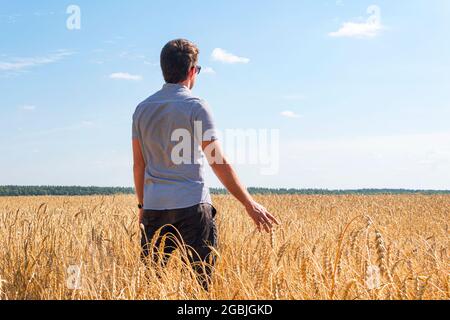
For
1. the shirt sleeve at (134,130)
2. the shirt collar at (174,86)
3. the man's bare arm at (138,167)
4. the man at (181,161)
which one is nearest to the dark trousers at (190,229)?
the man at (181,161)

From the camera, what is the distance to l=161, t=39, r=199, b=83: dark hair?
2834 millimetres

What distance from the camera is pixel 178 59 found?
2865mm

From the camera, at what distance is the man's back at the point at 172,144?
2.73 m

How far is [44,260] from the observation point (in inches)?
153

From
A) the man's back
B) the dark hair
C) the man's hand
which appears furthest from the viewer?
the dark hair

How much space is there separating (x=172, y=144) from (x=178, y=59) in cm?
50

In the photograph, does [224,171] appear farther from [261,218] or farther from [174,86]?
[174,86]

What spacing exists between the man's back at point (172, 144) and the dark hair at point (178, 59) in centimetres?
7

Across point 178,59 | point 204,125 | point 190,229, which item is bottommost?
point 190,229

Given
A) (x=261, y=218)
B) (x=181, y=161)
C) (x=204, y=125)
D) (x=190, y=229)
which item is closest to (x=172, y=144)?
(x=181, y=161)

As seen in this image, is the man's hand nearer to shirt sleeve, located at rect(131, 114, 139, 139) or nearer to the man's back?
the man's back

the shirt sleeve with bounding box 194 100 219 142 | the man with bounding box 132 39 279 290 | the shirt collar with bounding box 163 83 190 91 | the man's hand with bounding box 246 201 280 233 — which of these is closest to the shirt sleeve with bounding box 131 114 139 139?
the man with bounding box 132 39 279 290
